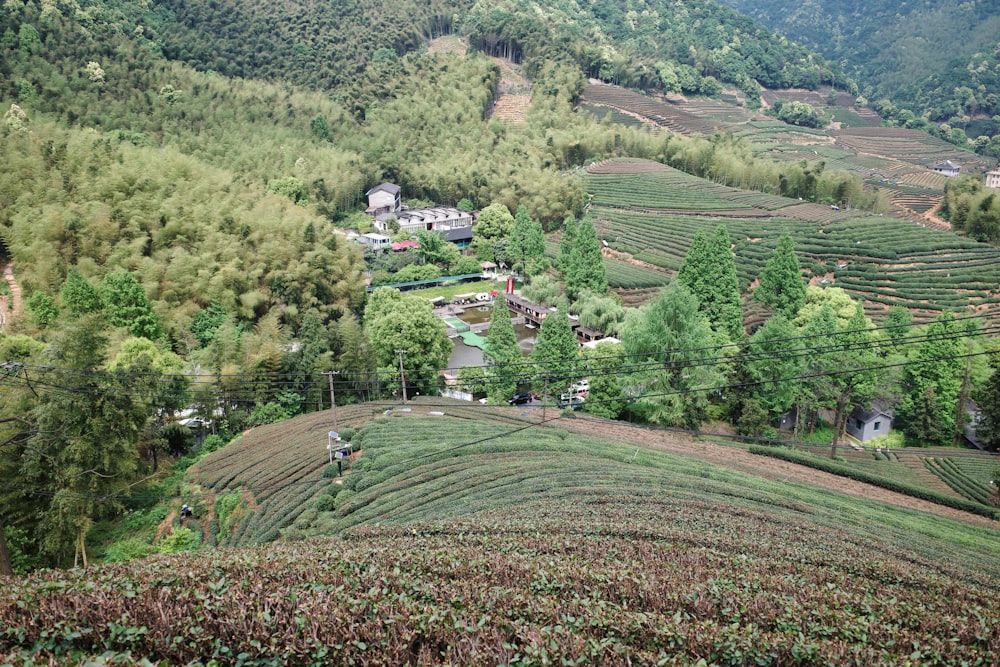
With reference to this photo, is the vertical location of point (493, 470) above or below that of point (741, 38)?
below

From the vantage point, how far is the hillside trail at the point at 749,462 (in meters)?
19.5

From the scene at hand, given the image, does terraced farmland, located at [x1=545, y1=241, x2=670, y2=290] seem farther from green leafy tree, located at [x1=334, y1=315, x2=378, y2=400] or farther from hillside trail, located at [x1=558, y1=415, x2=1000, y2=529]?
green leafy tree, located at [x1=334, y1=315, x2=378, y2=400]

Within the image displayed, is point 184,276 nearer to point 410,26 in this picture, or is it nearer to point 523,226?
point 523,226

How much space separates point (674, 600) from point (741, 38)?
121993 mm

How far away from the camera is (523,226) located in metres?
47.2

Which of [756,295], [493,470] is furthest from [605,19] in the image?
[493,470]

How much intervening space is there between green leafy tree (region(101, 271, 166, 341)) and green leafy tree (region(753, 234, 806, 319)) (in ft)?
97.7

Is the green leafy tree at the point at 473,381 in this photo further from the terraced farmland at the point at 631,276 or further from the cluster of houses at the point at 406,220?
the cluster of houses at the point at 406,220

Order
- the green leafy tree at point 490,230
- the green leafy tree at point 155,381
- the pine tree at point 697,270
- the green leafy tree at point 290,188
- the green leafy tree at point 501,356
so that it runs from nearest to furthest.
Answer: the green leafy tree at point 155,381 → the green leafy tree at point 501,356 → the pine tree at point 697,270 → the green leafy tree at point 290,188 → the green leafy tree at point 490,230

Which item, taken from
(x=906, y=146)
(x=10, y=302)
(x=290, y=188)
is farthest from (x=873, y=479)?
(x=906, y=146)

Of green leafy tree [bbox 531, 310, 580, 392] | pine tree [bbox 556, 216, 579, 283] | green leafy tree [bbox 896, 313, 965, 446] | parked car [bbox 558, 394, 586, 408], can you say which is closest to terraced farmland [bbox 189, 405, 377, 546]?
green leafy tree [bbox 531, 310, 580, 392]

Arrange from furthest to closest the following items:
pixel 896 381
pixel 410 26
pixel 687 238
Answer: pixel 410 26 → pixel 687 238 → pixel 896 381

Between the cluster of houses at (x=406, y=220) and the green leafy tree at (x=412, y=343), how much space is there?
875 inches

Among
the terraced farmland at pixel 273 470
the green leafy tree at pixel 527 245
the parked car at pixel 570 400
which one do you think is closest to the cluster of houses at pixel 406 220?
the green leafy tree at pixel 527 245
